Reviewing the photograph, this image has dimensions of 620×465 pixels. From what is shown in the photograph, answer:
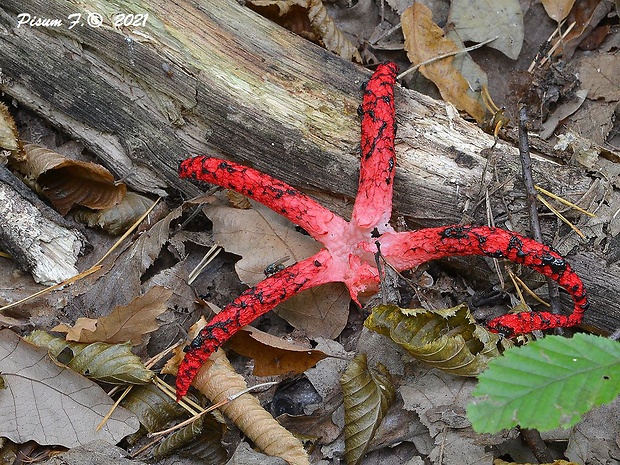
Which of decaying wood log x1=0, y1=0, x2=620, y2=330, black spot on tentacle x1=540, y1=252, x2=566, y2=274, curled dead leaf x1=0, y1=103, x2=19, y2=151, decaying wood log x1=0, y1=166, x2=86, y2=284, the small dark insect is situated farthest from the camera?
curled dead leaf x1=0, y1=103, x2=19, y2=151

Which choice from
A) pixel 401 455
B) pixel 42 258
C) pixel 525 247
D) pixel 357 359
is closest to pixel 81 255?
pixel 42 258

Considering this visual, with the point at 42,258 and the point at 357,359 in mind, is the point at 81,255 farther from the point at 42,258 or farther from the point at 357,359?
the point at 357,359

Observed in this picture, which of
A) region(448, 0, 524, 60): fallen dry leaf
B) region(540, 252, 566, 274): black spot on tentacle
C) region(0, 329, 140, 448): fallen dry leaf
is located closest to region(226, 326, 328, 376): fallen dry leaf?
region(0, 329, 140, 448): fallen dry leaf

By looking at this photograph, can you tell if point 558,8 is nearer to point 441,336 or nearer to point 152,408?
point 441,336

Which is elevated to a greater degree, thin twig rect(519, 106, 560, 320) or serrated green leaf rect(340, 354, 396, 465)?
thin twig rect(519, 106, 560, 320)

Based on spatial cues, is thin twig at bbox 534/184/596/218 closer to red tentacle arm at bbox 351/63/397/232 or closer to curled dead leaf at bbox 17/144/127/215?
red tentacle arm at bbox 351/63/397/232

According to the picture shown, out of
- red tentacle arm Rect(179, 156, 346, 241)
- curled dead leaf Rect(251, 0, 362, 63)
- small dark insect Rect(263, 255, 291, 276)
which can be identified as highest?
curled dead leaf Rect(251, 0, 362, 63)

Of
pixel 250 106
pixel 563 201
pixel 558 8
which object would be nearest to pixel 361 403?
pixel 563 201
